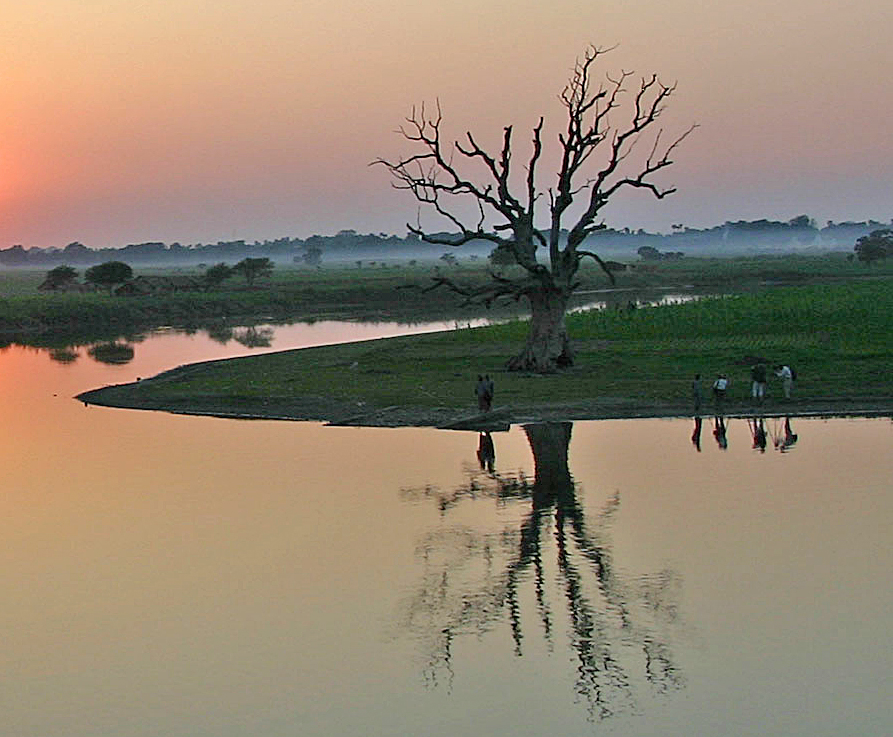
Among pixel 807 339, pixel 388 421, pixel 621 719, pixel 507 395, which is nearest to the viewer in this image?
pixel 621 719

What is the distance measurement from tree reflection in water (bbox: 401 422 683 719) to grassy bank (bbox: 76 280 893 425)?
12597 millimetres

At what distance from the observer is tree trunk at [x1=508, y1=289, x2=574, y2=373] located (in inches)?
1829

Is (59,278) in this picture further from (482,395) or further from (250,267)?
(482,395)

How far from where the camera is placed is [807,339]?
173 feet

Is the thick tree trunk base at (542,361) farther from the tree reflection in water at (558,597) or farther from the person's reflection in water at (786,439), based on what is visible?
the tree reflection in water at (558,597)

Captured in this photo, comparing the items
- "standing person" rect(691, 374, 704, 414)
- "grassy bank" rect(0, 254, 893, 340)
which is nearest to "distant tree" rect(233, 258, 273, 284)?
"grassy bank" rect(0, 254, 893, 340)

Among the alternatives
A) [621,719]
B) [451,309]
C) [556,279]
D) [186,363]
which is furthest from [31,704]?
[451,309]

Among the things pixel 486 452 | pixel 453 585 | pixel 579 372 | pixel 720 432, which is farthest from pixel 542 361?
pixel 453 585

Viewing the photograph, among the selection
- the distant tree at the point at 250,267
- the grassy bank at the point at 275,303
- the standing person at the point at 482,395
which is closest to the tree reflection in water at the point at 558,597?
the standing person at the point at 482,395

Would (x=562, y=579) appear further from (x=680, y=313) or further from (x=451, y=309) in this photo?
(x=451, y=309)

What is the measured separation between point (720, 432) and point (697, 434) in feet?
2.39

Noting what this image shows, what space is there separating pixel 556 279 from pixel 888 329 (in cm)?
1644

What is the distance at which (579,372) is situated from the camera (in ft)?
152

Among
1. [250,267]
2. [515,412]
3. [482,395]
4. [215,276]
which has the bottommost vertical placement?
[515,412]
